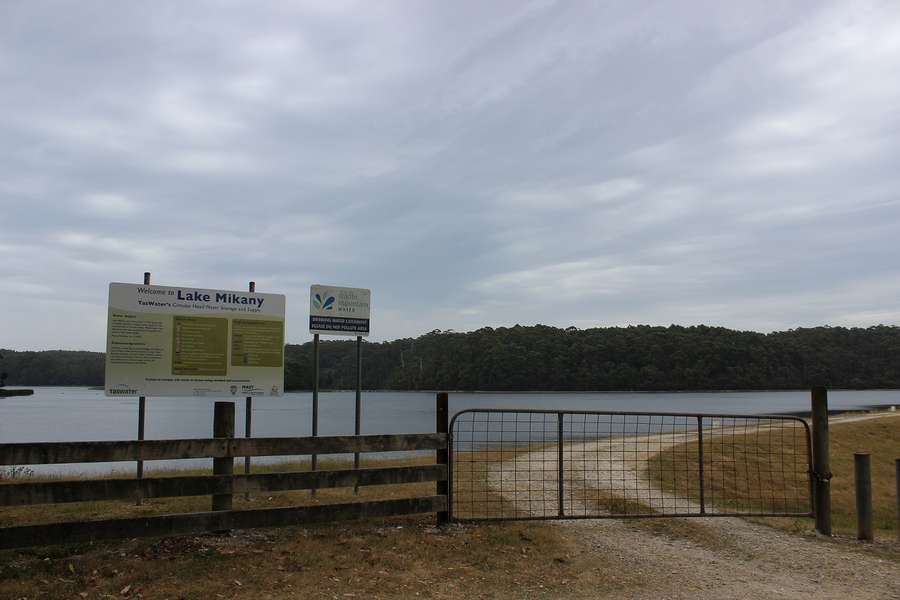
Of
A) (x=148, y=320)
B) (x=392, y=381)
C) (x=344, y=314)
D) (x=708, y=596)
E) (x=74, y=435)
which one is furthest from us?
(x=392, y=381)

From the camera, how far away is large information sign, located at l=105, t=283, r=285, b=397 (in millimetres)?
9297

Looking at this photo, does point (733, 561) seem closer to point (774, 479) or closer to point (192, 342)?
point (192, 342)

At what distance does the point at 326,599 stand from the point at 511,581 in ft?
6.19

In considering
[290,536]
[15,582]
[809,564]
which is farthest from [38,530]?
[809,564]

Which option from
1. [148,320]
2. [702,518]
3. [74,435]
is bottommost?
[74,435]

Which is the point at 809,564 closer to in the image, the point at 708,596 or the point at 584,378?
the point at 708,596

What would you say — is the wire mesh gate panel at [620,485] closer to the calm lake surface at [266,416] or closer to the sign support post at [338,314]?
the sign support post at [338,314]

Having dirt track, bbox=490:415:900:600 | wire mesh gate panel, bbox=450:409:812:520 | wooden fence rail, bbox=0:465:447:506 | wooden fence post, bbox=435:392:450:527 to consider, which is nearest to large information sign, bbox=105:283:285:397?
wooden fence rail, bbox=0:465:447:506

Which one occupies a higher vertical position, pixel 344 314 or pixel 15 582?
pixel 344 314

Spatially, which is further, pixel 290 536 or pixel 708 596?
pixel 290 536

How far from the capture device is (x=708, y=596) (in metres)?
6.71

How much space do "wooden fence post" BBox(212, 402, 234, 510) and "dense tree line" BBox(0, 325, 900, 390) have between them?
144808 mm

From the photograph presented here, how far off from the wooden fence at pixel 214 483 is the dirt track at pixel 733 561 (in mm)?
2325

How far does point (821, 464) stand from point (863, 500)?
0.68m
